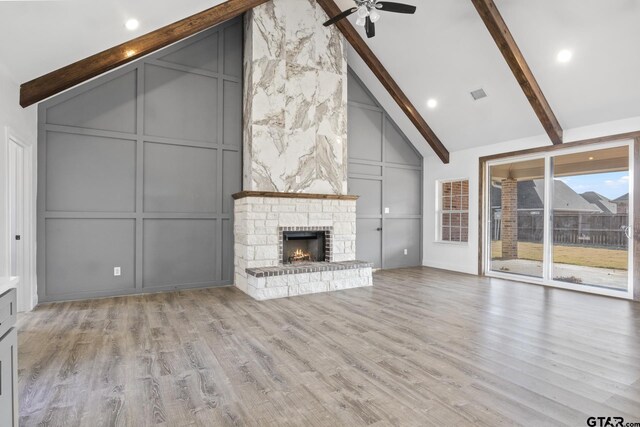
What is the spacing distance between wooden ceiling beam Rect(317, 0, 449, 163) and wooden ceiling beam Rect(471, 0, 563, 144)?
214cm

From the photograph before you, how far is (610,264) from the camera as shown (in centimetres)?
549

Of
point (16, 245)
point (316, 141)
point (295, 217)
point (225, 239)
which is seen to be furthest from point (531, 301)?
point (16, 245)

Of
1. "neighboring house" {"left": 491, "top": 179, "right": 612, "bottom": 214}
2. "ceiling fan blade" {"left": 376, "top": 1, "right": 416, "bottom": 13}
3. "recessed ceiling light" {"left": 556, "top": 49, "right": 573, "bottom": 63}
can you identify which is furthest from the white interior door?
"neighboring house" {"left": 491, "top": 179, "right": 612, "bottom": 214}

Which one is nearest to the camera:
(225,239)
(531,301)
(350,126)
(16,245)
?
(16,245)

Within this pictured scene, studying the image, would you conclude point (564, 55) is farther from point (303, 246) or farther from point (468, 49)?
point (303, 246)

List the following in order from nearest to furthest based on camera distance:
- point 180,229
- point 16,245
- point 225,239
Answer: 1. point 16,245
2. point 180,229
3. point 225,239

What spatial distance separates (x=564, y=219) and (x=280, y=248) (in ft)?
15.3

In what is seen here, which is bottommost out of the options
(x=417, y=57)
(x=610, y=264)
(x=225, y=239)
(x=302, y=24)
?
(x=610, y=264)

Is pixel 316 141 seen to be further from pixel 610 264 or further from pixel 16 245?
pixel 610 264

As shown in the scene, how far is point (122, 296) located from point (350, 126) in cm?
493

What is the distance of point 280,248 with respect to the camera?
17.9ft

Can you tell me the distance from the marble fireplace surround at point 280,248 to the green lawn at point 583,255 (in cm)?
303

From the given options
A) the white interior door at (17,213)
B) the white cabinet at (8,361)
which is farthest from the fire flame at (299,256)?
the white cabinet at (8,361)

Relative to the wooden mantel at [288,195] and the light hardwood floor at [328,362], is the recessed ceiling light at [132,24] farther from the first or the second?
the light hardwood floor at [328,362]
